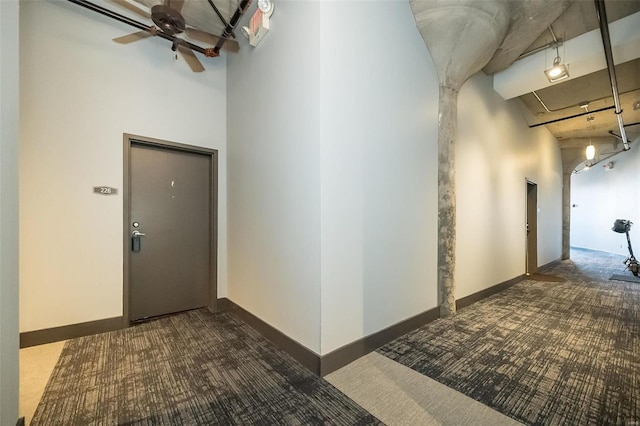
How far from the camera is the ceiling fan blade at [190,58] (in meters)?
2.67

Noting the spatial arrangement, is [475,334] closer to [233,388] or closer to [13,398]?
[233,388]

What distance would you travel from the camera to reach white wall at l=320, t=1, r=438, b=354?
6.80 ft

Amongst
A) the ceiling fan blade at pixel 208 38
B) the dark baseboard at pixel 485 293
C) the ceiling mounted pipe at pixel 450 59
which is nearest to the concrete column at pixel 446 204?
the ceiling mounted pipe at pixel 450 59

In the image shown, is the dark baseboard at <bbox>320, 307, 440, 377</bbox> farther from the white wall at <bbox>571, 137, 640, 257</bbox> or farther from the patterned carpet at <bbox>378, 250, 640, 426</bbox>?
the white wall at <bbox>571, 137, 640, 257</bbox>

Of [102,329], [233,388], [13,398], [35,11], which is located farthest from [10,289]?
[35,11]

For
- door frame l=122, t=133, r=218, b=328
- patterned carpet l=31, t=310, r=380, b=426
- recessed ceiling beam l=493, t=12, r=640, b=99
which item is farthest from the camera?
recessed ceiling beam l=493, t=12, r=640, b=99

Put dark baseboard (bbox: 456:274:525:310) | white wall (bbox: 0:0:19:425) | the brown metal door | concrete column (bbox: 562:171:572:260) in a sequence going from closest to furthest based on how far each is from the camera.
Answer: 1. white wall (bbox: 0:0:19:425)
2. the brown metal door
3. dark baseboard (bbox: 456:274:525:310)
4. concrete column (bbox: 562:171:572:260)

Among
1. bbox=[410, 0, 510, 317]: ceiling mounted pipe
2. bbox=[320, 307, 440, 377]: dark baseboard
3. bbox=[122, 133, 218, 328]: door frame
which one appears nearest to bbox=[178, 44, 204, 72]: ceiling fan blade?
bbox=[122, 133, 218, 328]: door frame

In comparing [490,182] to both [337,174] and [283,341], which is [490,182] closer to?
[337,174]

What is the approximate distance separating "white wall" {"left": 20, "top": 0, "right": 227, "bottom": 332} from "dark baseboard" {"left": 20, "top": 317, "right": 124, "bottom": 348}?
0.05 meters

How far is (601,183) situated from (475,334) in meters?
11.1

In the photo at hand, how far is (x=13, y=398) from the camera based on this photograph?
134 centimetres

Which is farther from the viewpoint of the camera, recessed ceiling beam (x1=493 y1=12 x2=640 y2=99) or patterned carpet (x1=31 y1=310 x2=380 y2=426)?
recessed ceiling beam (x1=493 y1=12 x2=640 y2=99)

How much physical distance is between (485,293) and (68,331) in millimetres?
5230
